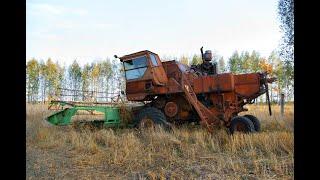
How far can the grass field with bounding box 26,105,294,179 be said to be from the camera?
479 cm

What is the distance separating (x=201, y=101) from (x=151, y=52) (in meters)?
2.13

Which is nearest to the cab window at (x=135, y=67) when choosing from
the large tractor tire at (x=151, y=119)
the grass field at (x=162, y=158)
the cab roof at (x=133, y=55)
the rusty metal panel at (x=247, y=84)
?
the cab roof at (x=133, y=55)

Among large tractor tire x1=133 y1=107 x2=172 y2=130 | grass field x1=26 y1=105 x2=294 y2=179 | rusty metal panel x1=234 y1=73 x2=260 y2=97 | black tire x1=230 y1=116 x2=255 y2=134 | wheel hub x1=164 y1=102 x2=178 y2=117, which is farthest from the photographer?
wheel hub x1=164 y1=102 x2=178 y2=117

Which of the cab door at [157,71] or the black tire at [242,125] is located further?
the cab door at [157,71]

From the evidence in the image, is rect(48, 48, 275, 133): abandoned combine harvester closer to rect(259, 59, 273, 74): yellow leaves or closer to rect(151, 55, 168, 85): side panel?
rect(151, 55, 168, 85): side panel

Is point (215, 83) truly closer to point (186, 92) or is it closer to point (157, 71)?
point (186, 92)

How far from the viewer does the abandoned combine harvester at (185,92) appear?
9.32 meters

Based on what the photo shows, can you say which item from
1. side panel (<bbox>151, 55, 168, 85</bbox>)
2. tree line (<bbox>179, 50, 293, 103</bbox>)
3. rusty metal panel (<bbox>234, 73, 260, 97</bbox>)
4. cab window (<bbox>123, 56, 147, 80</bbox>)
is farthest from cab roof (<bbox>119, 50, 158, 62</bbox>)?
tree line (<bbox>179, 50, 293, 103</bbox>)

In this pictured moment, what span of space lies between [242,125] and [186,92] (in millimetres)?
1881

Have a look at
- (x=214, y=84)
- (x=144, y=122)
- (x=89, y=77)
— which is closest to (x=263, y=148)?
(x=214, y=84)

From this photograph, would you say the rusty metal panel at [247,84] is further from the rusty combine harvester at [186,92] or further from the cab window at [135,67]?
the cab window at [135,67]

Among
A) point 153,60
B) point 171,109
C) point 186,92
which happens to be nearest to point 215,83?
point 186,92

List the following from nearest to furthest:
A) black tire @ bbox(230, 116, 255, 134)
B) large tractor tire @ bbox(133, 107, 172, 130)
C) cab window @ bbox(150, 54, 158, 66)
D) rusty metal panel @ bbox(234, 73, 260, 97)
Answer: black tire @ bbox(230, 116, 255, 134), rusty metal panel @ bbox(234, 73, 260, 97), large tractor tire @ bbox(133, 107, 172, 130), cab window @ bbox(150, 54, 158, 66)
